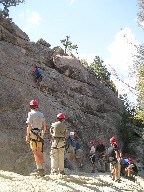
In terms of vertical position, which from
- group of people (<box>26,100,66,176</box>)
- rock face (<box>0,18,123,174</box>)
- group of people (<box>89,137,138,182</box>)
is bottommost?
group of people (<box>89,137,138,182</box>)

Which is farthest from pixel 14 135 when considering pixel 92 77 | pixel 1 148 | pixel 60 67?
pixel 92 77

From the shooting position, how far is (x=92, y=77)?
113 feet

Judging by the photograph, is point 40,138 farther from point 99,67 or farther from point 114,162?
point 99,67

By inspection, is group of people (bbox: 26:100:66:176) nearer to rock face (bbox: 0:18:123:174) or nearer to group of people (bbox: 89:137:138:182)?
group of people (bbox: 89:137:138:182)

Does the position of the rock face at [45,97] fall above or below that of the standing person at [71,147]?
above

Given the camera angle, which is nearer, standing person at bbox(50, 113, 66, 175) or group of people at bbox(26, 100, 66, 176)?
group of people at bbox(26, 100, 66, 176)

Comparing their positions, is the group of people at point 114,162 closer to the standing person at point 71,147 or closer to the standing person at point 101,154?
the standing person at point 101,154

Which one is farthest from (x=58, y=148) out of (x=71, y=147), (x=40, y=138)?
(x=71, y=147)

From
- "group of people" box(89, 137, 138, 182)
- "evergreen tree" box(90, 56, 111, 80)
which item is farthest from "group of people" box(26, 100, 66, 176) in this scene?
"evergreen tree" box(90, 56, 111, 80)

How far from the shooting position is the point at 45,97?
25438 millimetres

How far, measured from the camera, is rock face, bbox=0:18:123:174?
755 inches

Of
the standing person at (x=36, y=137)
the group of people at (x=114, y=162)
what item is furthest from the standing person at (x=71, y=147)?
the standing person at (x=36, y=137)

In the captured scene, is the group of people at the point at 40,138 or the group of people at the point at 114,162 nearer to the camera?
the group of people at the point at 40,138

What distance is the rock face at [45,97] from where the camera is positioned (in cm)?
1917
